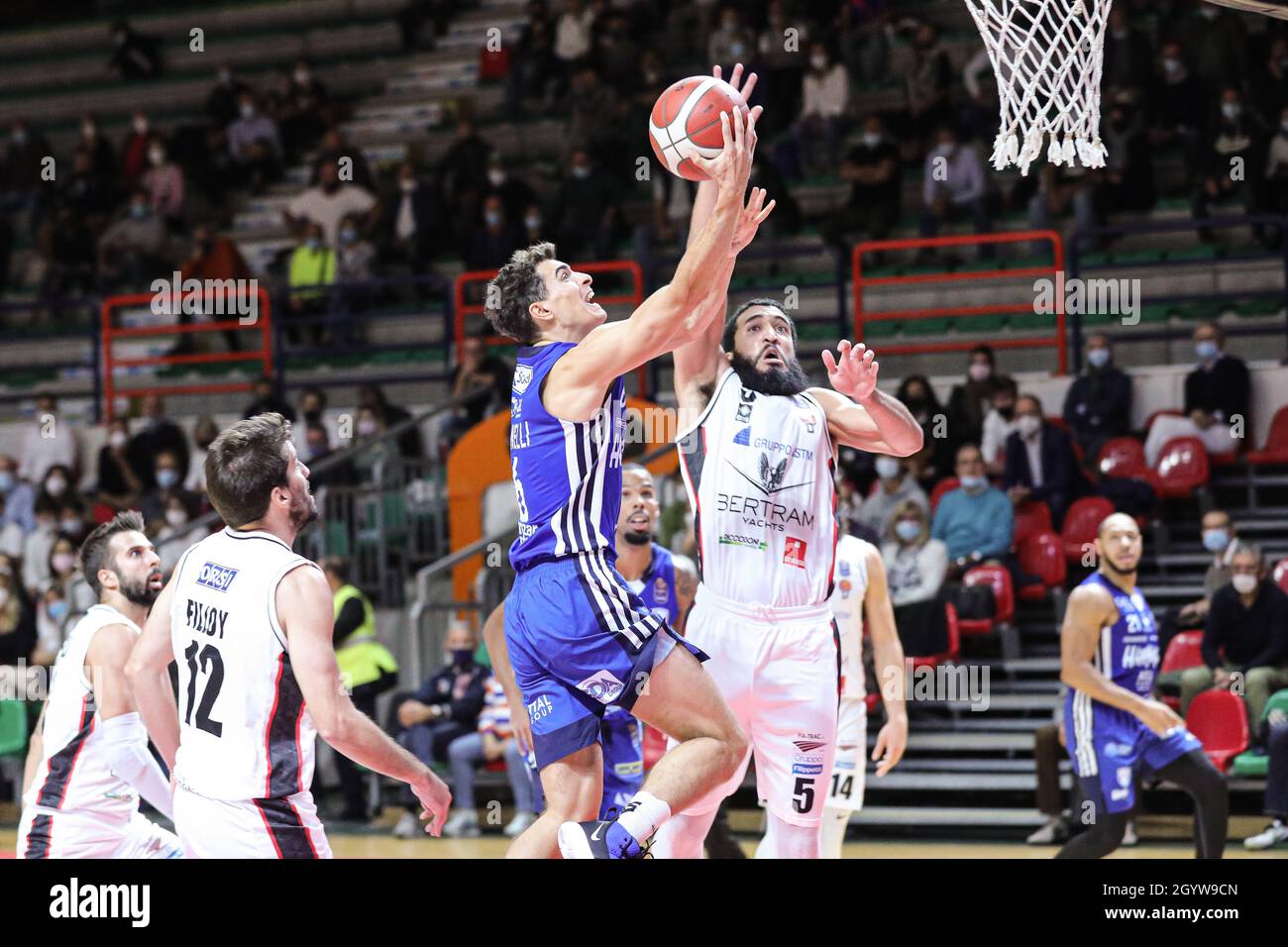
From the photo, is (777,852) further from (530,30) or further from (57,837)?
(530,30)

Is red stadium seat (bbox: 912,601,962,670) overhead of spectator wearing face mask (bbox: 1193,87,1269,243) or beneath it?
beneath

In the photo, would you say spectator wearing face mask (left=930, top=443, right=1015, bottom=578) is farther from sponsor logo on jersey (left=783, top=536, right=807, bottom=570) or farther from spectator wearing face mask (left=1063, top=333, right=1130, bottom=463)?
sponsor logo on jersey (left=783, top=536, right=807, bottom=570)

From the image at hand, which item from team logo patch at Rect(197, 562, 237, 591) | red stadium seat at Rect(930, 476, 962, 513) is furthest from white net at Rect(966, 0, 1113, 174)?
red stadium seat at Rect(930, 476, 962, 513)

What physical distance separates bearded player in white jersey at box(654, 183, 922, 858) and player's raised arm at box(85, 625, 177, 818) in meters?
1.87

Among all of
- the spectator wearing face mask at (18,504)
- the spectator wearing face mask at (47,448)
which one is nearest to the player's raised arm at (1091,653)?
the spectator wearing face mask at (18,504)

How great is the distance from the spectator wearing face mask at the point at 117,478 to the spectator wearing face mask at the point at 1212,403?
28.6ft

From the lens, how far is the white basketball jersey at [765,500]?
6.71 m

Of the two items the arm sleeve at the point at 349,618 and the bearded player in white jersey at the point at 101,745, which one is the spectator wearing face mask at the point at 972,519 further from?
the bearded player in white jersey at the point at 101,745

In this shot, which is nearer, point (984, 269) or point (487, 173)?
point (984, 269)

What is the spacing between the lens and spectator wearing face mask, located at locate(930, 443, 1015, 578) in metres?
12.8

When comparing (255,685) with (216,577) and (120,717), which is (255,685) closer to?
(216,577)

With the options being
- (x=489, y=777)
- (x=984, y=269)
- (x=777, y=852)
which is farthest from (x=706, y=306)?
(x=984, y=269)
